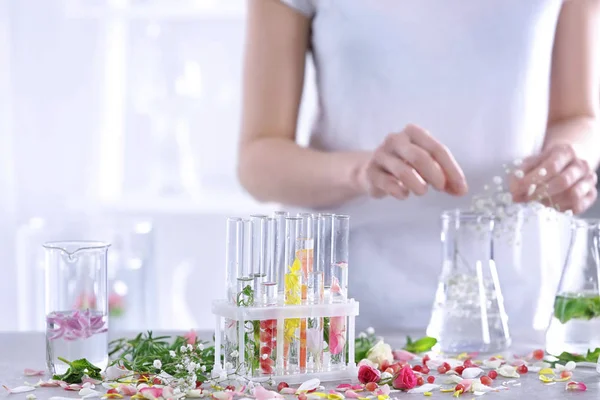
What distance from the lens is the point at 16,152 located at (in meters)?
2.61

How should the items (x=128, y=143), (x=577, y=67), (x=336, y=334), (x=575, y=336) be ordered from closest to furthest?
(x=336, y=334)
(x=575, y=336)
(x=577, y=67)
(x=128, y=143)

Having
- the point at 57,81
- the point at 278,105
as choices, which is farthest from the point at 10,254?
the point at 278,105

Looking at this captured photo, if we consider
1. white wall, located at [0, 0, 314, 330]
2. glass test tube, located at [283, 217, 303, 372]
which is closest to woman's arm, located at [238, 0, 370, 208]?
glass test tube, located at [283, 217, 303, 372]

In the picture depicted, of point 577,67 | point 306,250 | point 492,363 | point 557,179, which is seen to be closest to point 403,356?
point 492,363

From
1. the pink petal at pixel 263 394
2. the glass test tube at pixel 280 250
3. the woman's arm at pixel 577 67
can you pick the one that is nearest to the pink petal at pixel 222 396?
the pink petal at pixel 263 394

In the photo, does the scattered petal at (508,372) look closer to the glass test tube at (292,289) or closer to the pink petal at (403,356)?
the pink petal at (403,356)

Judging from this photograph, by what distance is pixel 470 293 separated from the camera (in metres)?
1.09

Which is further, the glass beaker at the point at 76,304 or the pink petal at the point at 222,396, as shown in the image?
the glass beaker at the point at 76,304

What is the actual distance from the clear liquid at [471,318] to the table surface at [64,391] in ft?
0.16

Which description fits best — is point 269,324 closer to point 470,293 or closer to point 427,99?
point 470,293

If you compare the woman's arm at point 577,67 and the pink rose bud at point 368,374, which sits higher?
the woman's arm at point 577,67

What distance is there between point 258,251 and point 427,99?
25.0 inches

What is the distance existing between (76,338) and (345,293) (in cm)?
29

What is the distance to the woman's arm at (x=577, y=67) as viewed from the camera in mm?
1449
